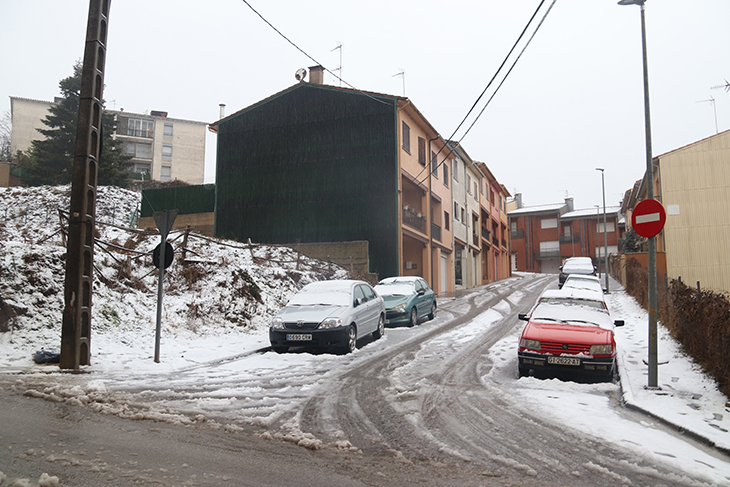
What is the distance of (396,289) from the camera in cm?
1706

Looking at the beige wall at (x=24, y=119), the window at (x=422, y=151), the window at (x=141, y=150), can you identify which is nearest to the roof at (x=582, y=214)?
the window at (x=422, y=151)

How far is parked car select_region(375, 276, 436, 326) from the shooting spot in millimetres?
16062

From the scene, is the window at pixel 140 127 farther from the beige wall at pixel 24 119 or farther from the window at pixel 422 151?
the window at pixel 422 151

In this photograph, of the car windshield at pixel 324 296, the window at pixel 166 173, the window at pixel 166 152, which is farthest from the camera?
the window at pixel 166 152

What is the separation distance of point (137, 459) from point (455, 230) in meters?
32.6

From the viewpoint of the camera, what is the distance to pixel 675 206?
29844 millimetres

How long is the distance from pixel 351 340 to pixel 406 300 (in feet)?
16.7

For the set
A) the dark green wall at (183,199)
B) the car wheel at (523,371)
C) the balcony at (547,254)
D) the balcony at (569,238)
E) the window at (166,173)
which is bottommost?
the car wheel at (523,371)

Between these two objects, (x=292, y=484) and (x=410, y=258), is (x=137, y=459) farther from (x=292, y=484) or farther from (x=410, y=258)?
(x=410, y=258)

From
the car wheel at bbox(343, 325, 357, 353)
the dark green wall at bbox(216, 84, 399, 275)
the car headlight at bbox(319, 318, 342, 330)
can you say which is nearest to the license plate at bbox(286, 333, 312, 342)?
the car headlight at bbox(319, 318, 342, 330)

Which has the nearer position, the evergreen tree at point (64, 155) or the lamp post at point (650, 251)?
the lamp post at point (650, 251)

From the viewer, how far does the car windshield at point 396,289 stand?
1682 centimetres

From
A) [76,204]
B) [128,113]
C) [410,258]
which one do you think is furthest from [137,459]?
[128,113]

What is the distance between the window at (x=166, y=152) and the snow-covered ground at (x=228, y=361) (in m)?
45.1
